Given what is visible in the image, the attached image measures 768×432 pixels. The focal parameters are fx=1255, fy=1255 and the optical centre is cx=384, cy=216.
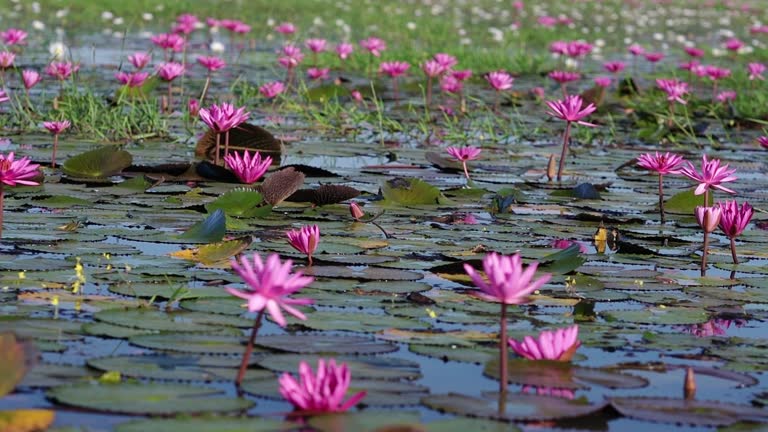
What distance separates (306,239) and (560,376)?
103 centimetres

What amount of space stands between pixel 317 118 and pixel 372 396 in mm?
4676

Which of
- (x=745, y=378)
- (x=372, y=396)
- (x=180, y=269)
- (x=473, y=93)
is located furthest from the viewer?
(x=473, y=93)

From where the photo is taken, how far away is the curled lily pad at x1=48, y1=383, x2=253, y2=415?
2025 millimetres

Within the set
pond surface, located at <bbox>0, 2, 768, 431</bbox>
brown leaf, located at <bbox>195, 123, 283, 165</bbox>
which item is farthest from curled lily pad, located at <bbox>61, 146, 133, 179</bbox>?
brown leaf, located at <bbox>195, 123, 283, 165</bbox>

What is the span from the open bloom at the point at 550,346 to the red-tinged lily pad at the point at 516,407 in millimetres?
185

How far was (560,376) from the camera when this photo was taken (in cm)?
234

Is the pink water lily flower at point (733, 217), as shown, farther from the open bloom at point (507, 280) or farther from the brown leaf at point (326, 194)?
the open bloom at point (507, 280)

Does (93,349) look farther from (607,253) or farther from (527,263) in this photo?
(607,253)

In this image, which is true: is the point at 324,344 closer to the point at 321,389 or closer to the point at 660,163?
the point at 321,389

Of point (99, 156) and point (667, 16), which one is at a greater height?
point (667, 16)

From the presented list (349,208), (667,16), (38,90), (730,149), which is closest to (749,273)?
(349,208)

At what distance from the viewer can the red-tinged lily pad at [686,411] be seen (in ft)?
6.99

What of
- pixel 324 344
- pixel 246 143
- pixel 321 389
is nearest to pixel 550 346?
pixel 324 344

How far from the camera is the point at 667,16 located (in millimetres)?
22047
